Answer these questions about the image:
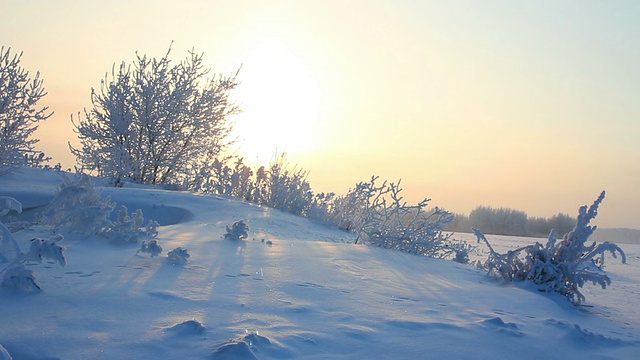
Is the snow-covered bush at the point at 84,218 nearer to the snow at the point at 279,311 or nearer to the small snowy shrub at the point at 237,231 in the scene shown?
the snow at the point at 279,311

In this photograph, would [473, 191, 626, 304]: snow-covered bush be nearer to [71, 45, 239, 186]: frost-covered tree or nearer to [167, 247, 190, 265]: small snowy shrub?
[167, 247, 190, 265]: small snowy shrub

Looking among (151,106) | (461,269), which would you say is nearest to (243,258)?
(461,269)

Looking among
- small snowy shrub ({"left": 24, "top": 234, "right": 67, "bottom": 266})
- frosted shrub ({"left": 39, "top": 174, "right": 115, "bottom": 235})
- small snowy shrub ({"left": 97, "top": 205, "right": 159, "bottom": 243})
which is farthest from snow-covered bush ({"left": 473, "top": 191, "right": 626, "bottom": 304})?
small snowy shrub ({"left": 24, "top": 234, "right": 67, "bottom": 266})

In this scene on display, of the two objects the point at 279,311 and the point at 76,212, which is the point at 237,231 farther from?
the point at 279,311

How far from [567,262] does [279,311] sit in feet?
8.49

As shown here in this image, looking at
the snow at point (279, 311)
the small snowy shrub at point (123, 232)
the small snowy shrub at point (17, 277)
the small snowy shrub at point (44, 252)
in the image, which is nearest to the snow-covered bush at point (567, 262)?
the snow at point (279, 311)

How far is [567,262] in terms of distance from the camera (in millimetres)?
3611

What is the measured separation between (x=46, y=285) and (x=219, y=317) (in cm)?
85

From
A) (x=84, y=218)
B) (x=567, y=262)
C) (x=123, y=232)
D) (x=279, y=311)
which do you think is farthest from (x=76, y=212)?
(x=567, y=262)

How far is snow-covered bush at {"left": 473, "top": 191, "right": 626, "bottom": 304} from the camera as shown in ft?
11.5

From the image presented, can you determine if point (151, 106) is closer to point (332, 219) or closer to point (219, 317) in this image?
point (332, 219)

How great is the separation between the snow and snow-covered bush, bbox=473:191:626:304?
0.14 meters

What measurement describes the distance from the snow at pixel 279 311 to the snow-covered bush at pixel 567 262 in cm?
14

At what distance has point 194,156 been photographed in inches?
460
